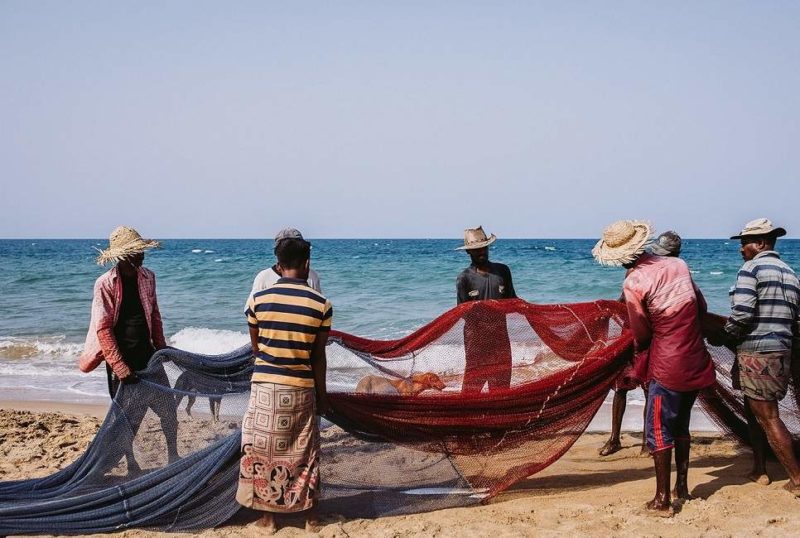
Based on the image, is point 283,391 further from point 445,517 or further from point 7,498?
point 7,498

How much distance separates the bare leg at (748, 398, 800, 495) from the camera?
4629mm

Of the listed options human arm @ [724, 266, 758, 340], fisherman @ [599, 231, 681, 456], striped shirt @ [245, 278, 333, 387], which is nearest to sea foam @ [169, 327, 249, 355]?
fisherman @ [599, 231, 681, 456]

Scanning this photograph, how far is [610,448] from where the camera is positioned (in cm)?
588

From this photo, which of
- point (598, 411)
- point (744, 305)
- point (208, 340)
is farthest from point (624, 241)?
point (208, 340)

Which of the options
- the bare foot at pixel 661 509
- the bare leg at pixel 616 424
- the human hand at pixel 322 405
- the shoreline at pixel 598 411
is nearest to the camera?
the human hand at pixel 322 405

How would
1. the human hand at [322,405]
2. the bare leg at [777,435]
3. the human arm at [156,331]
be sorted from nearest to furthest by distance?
the human hand at [322,405] < the bare leg at [777,435] < the human arm at [156,331]

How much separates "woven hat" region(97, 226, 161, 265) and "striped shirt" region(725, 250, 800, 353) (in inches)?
154

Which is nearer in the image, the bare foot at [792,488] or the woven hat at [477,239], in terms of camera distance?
the bare foot at [792,488]

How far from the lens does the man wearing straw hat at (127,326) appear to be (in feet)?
15.1

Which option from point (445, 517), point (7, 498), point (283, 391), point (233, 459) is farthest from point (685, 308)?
point (7, 498)

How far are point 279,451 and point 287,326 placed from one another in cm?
74

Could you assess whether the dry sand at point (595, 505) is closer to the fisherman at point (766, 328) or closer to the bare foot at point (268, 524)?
the bare foot at point (268, 524)

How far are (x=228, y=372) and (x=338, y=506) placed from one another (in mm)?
1142

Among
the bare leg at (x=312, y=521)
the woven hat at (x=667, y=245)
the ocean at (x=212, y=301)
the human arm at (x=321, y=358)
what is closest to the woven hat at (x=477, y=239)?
the woven hat at (x=667, y=245)
